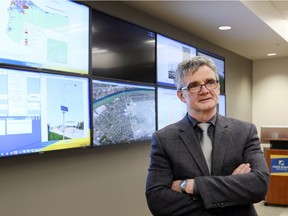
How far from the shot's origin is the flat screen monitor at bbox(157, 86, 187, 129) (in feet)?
12.0

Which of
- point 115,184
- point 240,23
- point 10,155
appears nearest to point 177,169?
point 10,155

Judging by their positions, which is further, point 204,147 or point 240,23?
point 240,23

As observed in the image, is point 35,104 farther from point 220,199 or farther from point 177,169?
point 220,199

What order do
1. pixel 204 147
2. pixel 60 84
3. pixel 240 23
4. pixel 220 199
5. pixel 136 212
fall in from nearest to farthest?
pixel 220 199 < pixel 204 147 < pixel 60 84 < pixel 136 212 < pixel 240 23

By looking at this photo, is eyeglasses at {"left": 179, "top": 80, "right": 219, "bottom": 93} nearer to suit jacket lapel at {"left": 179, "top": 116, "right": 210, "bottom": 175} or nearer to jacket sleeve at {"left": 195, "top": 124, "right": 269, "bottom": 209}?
suit jacket lapel at {"left": 179, "top": 116, "right": 210, "bottom": 175}

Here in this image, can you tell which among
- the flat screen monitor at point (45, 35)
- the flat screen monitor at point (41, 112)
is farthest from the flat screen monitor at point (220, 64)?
the flat screen monitor at point (41, 112)

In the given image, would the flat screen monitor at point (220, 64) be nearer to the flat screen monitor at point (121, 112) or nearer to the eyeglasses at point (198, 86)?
the flat screen monitor at point (121, 112)

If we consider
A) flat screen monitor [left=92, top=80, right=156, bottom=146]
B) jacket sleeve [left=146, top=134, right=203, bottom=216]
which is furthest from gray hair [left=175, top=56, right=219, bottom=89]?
flat screen monitor [left=92, top=80, right=156, bottom=146]

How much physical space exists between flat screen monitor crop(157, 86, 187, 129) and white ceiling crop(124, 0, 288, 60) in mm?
876

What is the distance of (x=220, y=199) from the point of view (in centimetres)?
132

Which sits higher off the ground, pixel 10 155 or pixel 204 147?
pixel 204 147

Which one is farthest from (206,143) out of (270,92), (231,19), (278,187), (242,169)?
(270,92)

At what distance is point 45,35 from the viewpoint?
2385mm

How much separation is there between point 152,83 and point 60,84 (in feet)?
4.34
